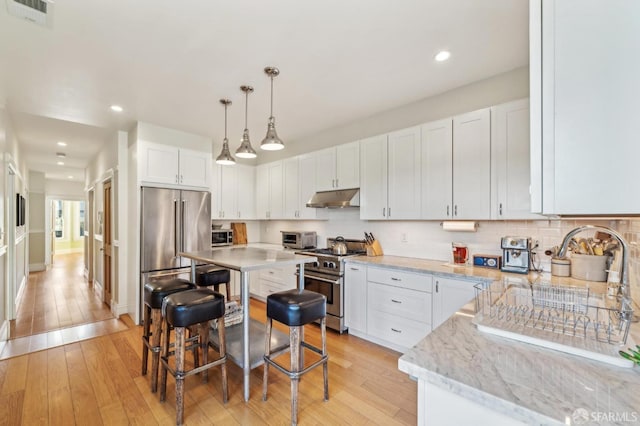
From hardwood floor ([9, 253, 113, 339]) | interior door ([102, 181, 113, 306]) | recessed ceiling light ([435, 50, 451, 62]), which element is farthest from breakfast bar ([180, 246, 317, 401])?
interior door ([102, 181, 113, 306])

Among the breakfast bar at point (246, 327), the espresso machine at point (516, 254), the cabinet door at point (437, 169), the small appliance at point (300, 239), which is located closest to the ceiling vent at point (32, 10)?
the breakfast bar at point (246, 327)

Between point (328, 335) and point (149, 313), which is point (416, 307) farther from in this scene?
point (149, 313)

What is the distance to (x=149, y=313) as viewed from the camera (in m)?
2.54

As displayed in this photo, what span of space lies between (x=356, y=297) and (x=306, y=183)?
1.87 metres

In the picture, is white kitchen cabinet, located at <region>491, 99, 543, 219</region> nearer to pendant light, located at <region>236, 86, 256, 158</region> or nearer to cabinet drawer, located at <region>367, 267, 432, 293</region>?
cabinet drawer, located at <region>367, 267, 432, 293</region>

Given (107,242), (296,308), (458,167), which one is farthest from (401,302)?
A: (107,242)

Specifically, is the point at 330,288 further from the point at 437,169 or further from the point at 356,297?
the point at 437,169

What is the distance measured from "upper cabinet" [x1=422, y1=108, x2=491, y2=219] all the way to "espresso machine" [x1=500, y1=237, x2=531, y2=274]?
295 millimetres

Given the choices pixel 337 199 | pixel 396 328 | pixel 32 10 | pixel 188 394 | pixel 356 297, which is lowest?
pixel 188 394

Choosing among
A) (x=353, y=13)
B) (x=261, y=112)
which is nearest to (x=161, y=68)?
(x=261, y=112)

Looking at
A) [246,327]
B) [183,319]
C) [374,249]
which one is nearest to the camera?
[183,319]

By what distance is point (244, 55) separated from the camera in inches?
91.0

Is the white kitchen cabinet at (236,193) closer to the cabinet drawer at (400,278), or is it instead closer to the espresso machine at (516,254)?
the cabinet drawer at (400,278)

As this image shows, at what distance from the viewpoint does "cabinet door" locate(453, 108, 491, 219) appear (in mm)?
2617
